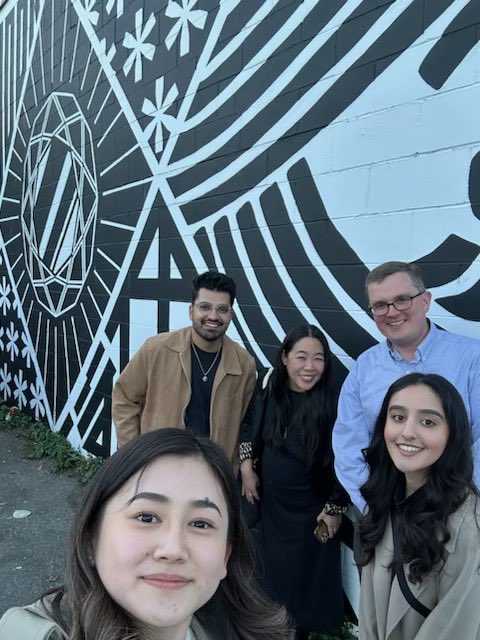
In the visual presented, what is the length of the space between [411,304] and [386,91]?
1.27 m

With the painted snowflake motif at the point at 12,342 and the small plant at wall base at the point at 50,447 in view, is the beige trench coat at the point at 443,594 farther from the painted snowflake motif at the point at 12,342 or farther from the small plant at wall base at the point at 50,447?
the painted snowflake motif at the point at 12,342

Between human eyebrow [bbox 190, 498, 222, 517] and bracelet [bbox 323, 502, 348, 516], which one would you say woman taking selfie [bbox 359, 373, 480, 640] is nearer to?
bracelet [bbox 323, 502, 348, 516]

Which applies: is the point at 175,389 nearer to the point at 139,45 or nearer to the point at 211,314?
the point at 211,314

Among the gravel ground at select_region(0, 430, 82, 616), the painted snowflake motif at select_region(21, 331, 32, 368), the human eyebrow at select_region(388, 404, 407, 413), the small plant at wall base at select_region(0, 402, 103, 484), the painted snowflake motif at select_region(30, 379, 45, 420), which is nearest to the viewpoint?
the human eyebrow at select_region(388, 404, 407, 413)

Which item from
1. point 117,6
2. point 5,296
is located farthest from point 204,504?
point 5,296

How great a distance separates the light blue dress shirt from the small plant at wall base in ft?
11.3

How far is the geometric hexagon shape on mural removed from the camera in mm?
5305

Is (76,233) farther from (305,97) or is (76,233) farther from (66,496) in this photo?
(305,97)

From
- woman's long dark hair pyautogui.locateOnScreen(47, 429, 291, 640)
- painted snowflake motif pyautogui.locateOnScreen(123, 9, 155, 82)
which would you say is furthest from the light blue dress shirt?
painted snowflake motif pyautogui.locateOnScreen(123, 9, 155, 82)

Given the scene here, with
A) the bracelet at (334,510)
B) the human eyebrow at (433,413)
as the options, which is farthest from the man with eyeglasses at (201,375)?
the human eyebrow at (433,413)

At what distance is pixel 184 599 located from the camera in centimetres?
94

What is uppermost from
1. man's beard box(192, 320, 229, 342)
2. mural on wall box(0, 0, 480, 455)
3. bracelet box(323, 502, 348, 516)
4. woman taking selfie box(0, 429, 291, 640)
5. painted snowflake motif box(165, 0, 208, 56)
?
painted snowflake motif box(165, 0, 208, 56)

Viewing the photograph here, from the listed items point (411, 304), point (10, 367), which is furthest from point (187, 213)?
point (10, 367)

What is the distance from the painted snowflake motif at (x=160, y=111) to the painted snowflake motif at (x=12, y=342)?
4.31m
